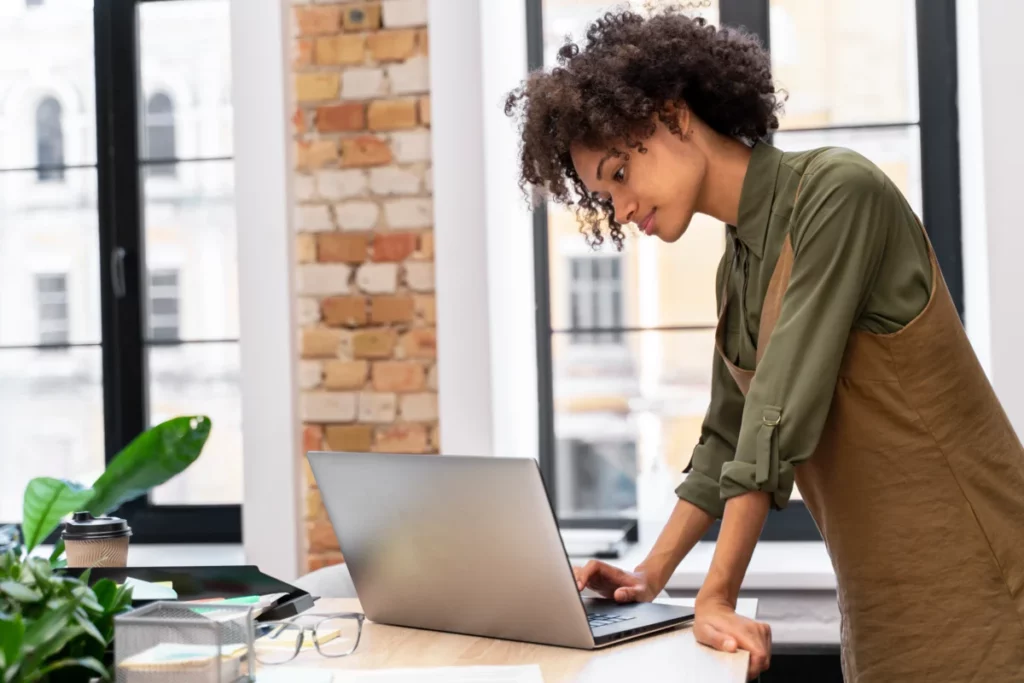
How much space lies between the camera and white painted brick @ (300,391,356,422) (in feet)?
9.77

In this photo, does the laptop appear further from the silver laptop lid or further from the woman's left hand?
the woman's left hand

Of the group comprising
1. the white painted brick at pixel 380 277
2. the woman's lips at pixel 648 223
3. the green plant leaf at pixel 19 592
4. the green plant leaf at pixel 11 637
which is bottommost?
the green plant leaf at pixel 11 637

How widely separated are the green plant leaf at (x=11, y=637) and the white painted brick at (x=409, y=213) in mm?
1968

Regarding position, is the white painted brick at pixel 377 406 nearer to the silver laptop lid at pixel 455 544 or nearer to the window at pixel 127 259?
the window at pixel 127 259

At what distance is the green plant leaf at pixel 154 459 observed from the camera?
1878mm

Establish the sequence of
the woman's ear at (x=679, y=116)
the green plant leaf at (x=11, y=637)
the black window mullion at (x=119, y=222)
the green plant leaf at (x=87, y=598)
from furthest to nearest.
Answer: the black window mullion at (x=119, y=222) → the woman's ear at (x=679, y=116) → the green plant leaf at (x=87, y=598) → the green plant leaf at (x=11, y=637)

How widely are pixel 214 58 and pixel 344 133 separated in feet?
2.54

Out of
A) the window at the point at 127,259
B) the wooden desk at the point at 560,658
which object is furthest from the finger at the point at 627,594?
the window at the point at 127,259

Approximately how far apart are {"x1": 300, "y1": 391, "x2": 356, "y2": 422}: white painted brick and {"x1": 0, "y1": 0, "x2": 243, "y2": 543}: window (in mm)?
577

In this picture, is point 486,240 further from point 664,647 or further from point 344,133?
point 664,647

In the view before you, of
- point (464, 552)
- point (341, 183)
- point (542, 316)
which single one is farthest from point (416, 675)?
point (542, 316)

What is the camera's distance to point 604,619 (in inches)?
64.3

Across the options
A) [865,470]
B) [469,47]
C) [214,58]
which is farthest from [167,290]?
[865,470]

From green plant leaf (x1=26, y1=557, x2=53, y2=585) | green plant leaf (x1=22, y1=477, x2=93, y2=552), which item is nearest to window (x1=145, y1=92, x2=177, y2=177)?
green plant leaf (x1=22, y1=477, x2=93, y2=552)
